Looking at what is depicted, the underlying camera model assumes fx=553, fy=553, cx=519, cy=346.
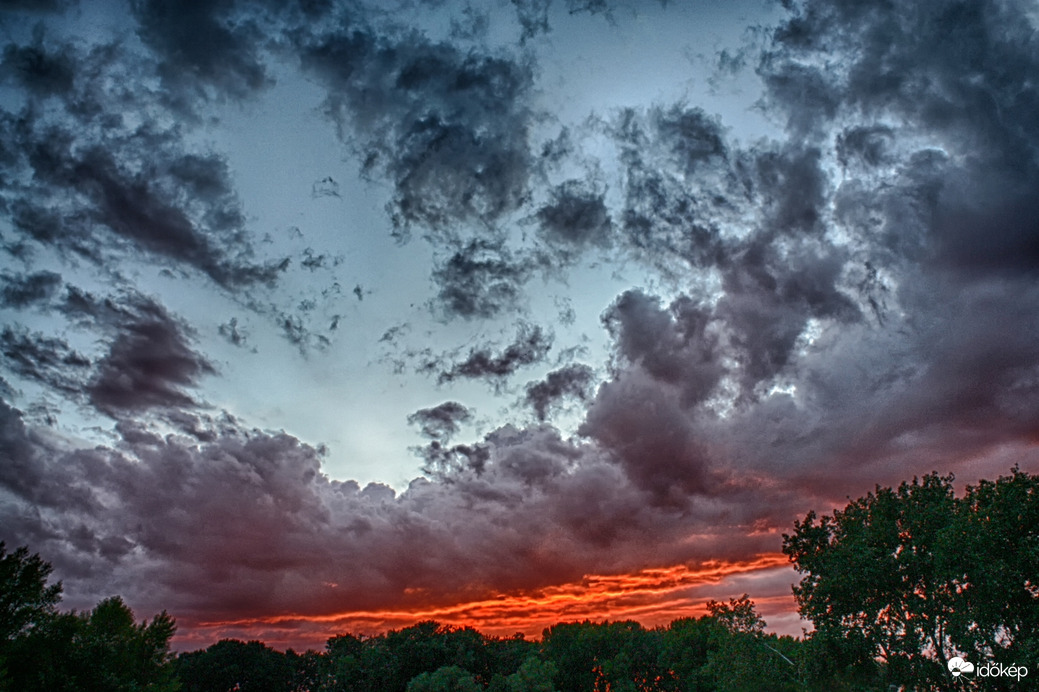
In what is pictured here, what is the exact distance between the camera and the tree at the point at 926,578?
29.5 metres

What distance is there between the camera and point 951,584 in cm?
3155

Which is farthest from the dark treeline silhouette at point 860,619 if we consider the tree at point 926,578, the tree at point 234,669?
the tree at point 234,669

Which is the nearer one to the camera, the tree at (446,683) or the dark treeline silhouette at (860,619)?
the dark treeline silhouette at (860,619)

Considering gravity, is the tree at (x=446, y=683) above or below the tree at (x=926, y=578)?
below

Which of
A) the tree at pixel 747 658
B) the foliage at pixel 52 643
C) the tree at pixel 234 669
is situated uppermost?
the foliage at pixel 52 643

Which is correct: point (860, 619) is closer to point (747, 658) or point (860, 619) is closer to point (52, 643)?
point (747, 658)

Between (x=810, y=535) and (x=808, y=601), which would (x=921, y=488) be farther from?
(x=808, y=601)
